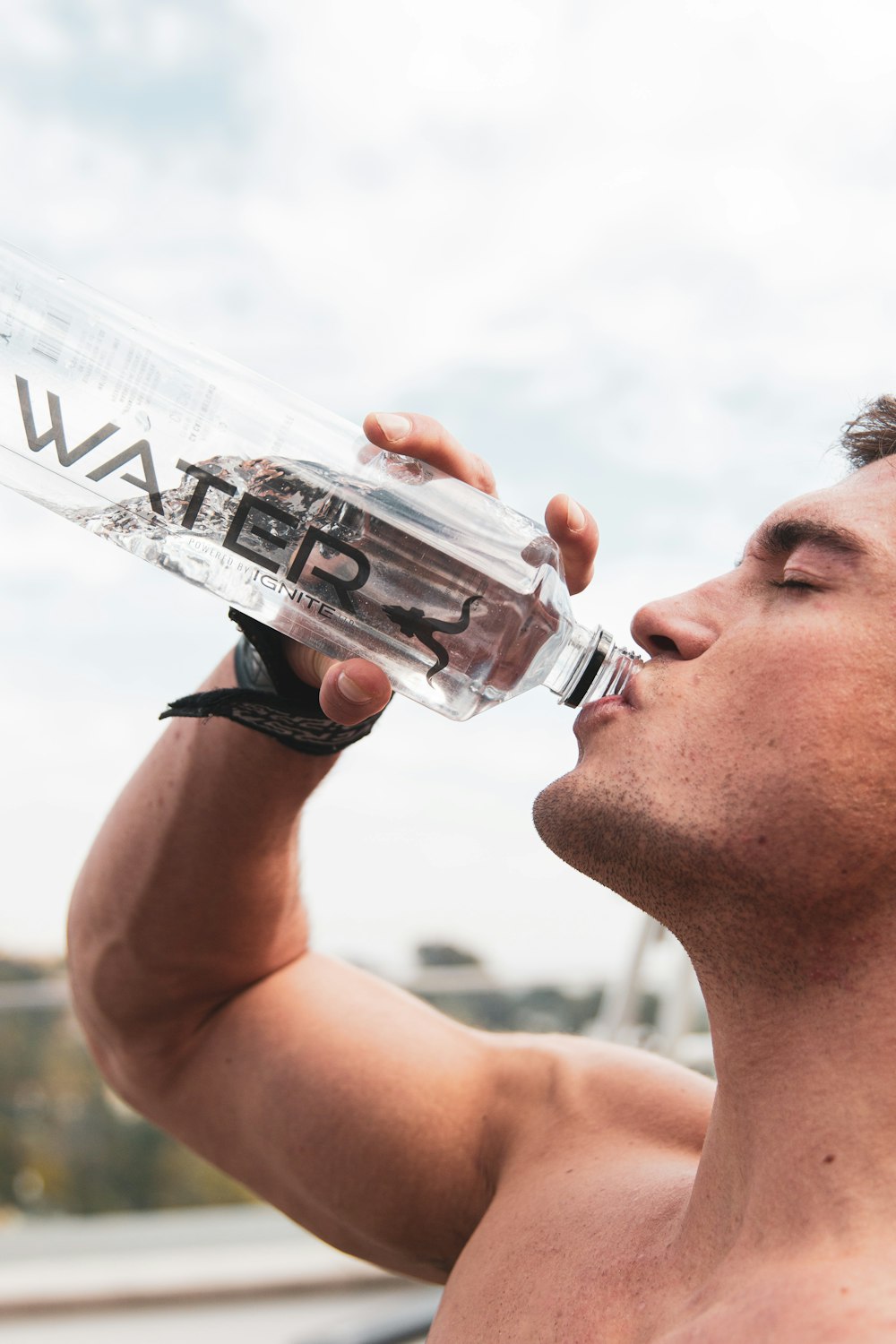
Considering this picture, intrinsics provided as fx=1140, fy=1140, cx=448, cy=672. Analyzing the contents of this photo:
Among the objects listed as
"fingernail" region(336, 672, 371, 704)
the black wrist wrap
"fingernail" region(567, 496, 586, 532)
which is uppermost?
"fingernail" region(567, 496, 586, 532)

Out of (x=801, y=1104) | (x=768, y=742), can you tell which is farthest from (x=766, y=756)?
(x=801, y=1104)

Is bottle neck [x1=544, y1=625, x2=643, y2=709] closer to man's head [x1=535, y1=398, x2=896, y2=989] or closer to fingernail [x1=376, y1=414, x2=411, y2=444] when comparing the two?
man's head [x1=535, y1=398, x2=896, y2=989]

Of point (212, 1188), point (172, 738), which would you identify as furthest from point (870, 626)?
point (212, 1188)

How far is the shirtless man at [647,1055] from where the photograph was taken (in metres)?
0.92

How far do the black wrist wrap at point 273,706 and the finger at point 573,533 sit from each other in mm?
264

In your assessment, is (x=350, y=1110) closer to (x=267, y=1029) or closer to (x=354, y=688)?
(x=267, y=1029)

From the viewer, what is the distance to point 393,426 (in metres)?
1.06

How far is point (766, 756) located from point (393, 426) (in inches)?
17.6

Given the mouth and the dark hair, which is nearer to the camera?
the mouth

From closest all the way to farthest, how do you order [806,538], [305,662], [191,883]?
1. [806,538]
2. [305,662]
3. [191,883]

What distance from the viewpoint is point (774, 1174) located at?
922mm

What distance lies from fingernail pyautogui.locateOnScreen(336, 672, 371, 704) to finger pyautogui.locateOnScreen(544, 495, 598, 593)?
0.27m

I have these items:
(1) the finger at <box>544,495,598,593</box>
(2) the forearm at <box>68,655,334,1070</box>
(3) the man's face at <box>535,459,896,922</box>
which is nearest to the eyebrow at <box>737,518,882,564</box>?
(3) the man's face at <box>535,459,896,922</box>

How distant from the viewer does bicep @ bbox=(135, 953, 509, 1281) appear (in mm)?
1287
